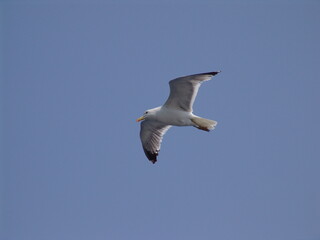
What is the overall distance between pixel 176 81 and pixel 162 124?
1714 mm

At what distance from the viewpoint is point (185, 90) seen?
10.5 meters

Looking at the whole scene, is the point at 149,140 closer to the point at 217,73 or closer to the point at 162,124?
the point at 162,124

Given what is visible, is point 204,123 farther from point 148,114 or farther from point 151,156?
point 151,156

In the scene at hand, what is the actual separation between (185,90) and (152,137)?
75.2 inches

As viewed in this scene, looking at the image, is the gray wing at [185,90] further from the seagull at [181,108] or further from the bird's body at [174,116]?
the bird's body at [174,116]

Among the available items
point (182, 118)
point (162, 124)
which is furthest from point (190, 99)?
point (162, 124)

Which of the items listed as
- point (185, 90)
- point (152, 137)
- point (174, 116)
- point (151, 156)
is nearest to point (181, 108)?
point (174, 116)

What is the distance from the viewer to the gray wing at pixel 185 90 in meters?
10.2

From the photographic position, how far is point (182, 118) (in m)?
10.7

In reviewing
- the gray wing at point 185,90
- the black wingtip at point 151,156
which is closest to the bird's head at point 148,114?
the gray wing at point 185,90

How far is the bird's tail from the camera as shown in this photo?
10641 millimetres

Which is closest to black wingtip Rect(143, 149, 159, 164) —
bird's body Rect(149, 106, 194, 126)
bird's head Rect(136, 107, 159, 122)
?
bird's head Rect(136, 107, 159, 122)

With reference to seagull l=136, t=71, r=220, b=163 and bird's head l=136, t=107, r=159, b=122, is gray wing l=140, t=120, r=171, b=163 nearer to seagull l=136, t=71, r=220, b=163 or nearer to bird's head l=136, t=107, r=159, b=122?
seagull l=136, t=71, r=220, b=163

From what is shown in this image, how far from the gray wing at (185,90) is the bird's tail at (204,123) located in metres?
0.25
